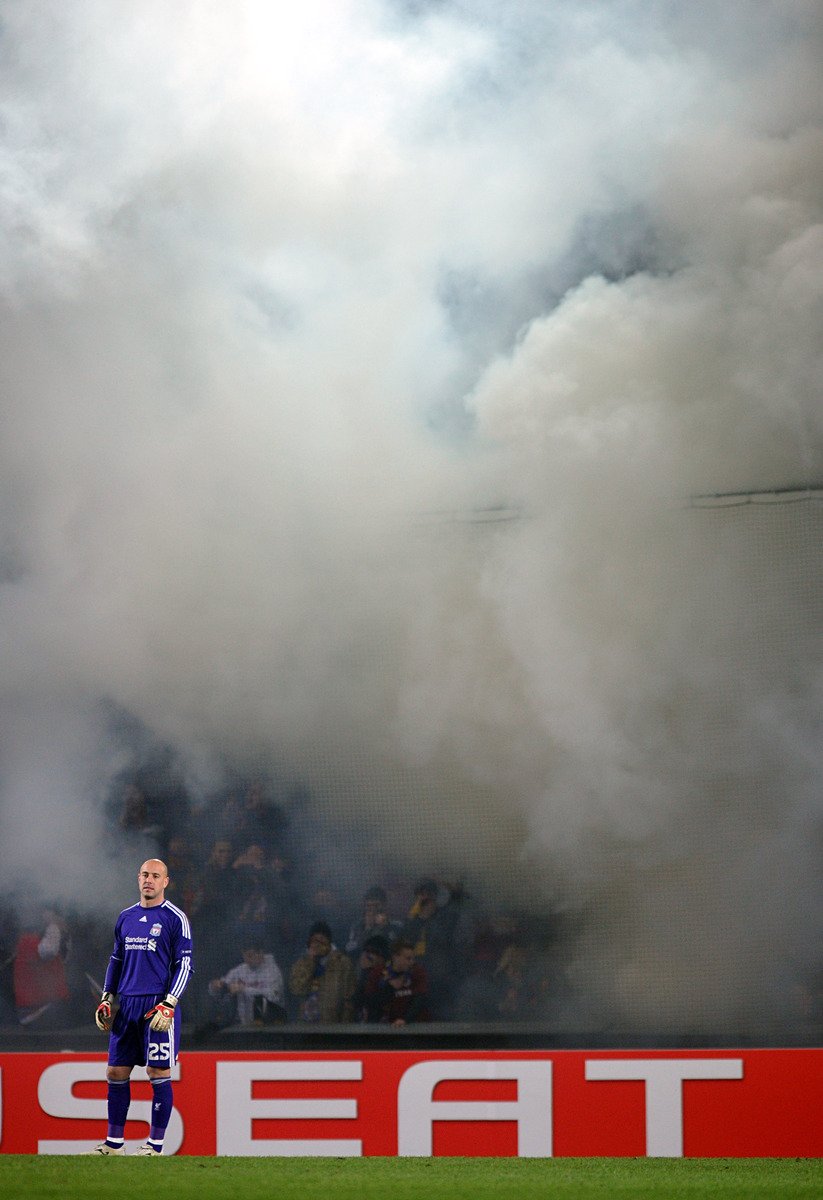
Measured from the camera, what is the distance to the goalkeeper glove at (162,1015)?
16.5ft

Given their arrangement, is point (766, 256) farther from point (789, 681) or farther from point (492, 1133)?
point (492, 1133)

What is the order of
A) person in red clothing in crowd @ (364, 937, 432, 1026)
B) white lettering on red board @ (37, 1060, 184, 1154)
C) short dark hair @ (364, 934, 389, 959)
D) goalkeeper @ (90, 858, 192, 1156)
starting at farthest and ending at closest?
1. short dark hair @ (364, 934, 389, 959)
2. person in red clothing in crowd @ (364, 937, 432, 1026)
3. white lettering on red board @ (37, 1060, 184, 1154)
4. goalkeeper @ (90, 858, 192, 1156)

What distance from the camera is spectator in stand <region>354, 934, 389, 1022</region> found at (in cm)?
725

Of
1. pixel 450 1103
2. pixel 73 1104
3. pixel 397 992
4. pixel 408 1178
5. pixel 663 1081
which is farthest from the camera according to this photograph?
pixel 397 992

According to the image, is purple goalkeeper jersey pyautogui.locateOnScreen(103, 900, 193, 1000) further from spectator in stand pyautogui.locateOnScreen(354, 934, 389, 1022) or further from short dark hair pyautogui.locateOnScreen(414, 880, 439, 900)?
short dark hair pyautogui.locateOnScreen(414, 880, 439, 900)

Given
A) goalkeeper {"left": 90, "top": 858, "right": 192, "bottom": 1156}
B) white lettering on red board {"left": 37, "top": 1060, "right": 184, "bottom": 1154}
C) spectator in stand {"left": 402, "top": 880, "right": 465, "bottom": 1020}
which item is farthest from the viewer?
spectator in stand {"left": 402, "top": 880, "right": 465, "bottom": 1020}

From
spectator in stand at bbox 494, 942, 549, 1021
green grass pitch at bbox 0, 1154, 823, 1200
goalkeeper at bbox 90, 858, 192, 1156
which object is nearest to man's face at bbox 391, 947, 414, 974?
spectator in stand at bbox 494, 942, 549, 1021

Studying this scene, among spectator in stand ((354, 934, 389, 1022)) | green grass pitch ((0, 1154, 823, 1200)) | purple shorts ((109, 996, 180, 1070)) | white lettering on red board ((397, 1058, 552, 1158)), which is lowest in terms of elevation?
green grass pitch ((0, 1154, 823, 1200))

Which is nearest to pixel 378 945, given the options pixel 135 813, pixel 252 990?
pixel 252 990

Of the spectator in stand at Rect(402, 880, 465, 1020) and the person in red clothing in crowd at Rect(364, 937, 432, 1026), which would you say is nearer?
the person in red clothing in crowd at Rect(364, 937, 432, 1026)

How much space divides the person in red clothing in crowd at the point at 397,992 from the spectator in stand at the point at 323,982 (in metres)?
0.12

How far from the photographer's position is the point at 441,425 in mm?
8586

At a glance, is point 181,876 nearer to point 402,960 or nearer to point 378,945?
point 378,945

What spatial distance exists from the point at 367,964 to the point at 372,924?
0.86ft
